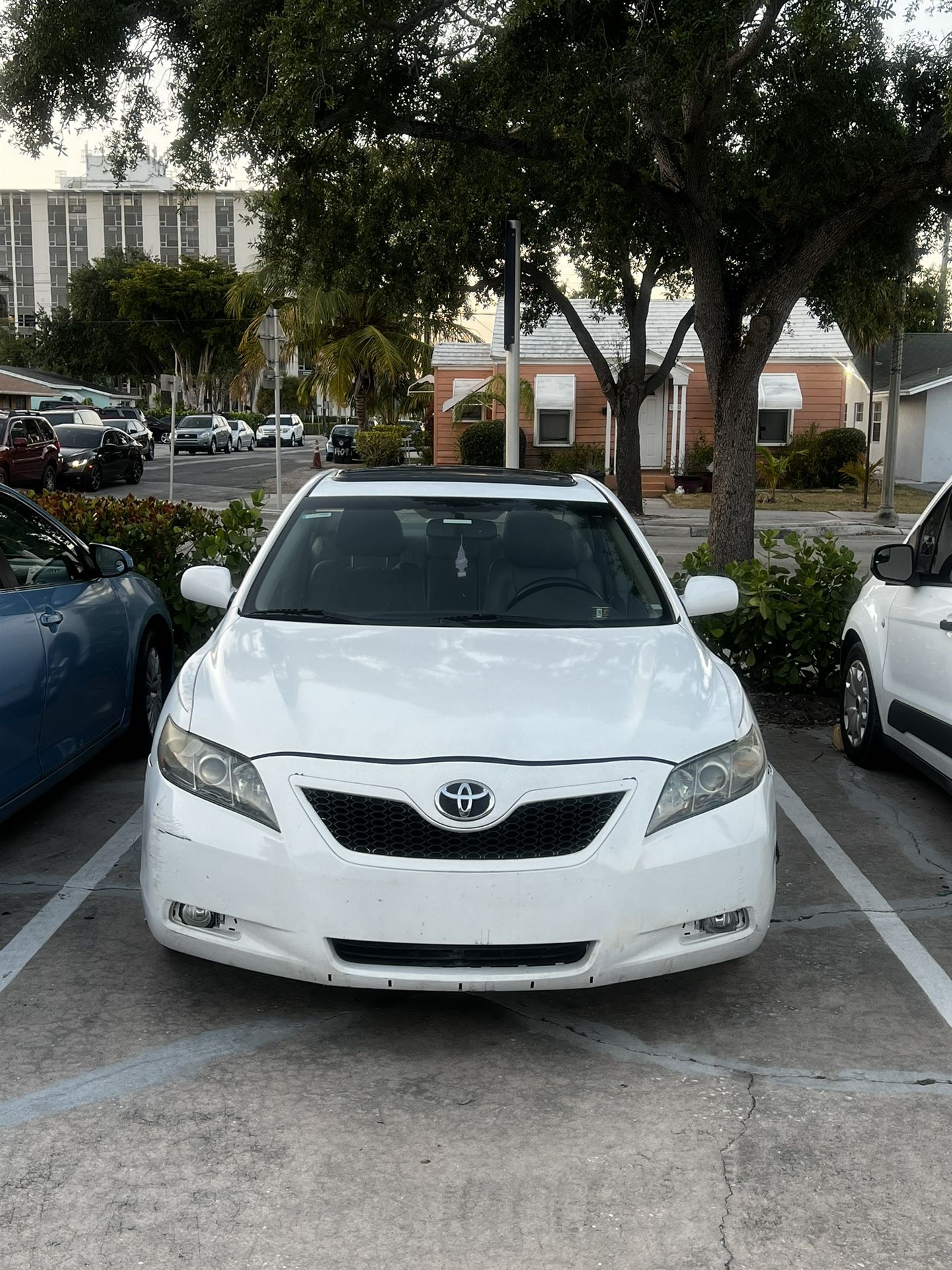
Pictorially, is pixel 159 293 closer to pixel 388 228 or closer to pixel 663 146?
pixel 388 228

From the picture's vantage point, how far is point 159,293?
75.8 m

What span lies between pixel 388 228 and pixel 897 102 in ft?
21.8

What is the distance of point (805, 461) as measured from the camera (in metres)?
34.4

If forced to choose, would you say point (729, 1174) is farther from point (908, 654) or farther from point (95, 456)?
point (95, 456)

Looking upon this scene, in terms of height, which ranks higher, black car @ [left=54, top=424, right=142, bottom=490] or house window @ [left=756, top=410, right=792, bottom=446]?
house window @ [left=756, top=410, right=792, bottom=446]

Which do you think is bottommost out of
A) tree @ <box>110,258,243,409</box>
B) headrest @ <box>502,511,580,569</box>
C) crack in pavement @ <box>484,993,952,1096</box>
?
crack in pavement @ <box>484,993,952,1096</box>

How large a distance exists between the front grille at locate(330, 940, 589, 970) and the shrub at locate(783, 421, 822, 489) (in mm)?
31721

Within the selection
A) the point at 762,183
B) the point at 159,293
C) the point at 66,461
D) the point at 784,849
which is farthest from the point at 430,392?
the point at 784,849

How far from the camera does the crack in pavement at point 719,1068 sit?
3.63 metres

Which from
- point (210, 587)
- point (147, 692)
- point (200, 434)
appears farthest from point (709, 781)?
point (200, 434)

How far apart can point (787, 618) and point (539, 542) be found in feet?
11.6

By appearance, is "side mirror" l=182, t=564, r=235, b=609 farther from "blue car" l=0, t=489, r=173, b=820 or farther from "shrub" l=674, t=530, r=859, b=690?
"shrub" l=674, t=530, r=859, b=690

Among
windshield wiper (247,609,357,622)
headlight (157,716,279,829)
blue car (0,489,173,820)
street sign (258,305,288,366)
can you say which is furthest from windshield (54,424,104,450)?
headlight (157,716,279,829)

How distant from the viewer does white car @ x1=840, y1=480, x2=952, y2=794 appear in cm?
581
